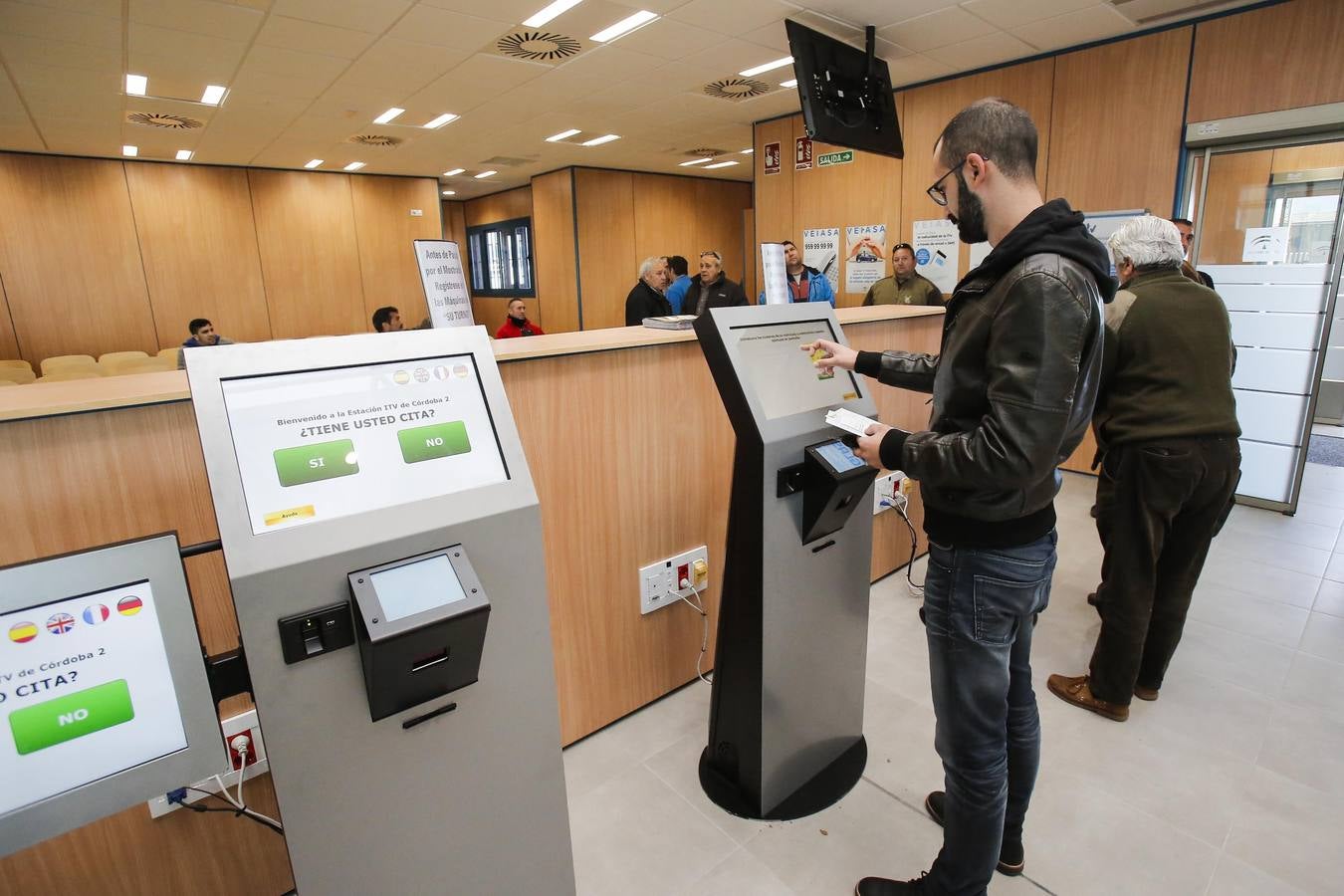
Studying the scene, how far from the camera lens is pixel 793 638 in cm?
162

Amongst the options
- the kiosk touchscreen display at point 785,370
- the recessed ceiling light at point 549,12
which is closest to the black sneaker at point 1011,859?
the kiosk touchscreen display at point 785,370

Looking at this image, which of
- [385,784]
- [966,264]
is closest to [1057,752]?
[385,784]

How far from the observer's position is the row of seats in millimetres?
5703

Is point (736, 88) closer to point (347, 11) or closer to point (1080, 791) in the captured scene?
point (347, 11)

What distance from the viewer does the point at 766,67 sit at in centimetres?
514

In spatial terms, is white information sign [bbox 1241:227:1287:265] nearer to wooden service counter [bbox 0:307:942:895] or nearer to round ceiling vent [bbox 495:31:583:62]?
wooden service counter [bbox 0:307:942:895]

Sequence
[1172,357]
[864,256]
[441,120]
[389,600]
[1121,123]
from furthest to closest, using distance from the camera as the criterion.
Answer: [441,120]
[864,256]
[1121,123]
[1172,357]
[389,600]

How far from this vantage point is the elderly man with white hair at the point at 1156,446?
6.23 feet

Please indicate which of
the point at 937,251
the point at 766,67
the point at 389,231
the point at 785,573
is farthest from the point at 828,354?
the point at 389,231

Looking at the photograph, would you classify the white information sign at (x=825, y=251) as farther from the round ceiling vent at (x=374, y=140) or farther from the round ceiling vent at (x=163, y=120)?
the round ceiling vent at (x=163, y=120)

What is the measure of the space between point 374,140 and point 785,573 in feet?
24.8

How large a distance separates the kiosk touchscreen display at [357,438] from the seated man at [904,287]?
4.89 metres

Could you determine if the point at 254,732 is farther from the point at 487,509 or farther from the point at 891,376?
the point at 891,376

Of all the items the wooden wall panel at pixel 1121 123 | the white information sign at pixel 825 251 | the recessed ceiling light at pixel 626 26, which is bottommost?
the white information sign at pixel 825 251
